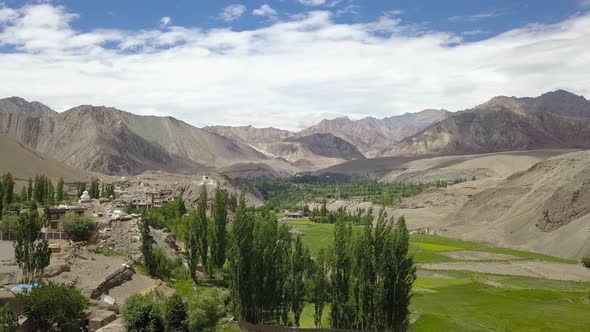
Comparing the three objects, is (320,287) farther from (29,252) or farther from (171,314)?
(29,252)

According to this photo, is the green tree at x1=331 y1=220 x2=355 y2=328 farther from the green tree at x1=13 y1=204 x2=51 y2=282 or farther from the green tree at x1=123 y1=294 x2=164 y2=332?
the green tree at x1=13 y1=204 x2=51 y2=282

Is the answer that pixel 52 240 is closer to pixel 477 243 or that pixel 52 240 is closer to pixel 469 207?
pixel 477 243

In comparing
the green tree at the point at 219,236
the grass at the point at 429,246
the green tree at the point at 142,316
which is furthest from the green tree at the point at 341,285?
the grass at the point at 429,246

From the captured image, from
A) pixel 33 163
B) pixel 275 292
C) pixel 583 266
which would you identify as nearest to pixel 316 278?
pixel 275 292

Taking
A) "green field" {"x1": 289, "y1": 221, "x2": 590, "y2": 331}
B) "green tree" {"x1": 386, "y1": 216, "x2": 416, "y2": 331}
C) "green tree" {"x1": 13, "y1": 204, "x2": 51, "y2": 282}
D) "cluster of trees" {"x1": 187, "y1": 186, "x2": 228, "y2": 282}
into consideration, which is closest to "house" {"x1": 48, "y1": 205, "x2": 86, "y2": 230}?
"cluster of trees" {"x1": 187, "y1": 186, "x2": 228, "y2": 282}

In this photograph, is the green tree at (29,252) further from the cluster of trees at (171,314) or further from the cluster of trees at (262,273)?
the cluster of trees at (262,273)
